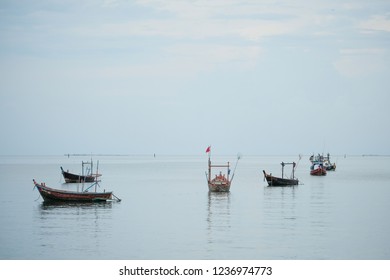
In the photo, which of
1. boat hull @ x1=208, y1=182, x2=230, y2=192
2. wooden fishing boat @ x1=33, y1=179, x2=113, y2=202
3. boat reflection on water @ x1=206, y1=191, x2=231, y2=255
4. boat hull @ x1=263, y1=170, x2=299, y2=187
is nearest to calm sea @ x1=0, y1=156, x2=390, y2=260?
boat reflection on water @ x1=206, y1=191, x2=231, y2=255

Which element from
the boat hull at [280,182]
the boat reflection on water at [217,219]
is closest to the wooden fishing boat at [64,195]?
the boat reflection on water at [217,219]

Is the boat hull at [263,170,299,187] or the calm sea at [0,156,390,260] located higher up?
the boat hull at [263,170,299,187]

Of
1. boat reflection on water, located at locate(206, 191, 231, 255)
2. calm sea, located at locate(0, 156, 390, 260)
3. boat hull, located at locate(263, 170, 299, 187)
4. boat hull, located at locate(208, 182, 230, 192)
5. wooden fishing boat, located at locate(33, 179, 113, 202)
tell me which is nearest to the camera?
calm sea, located at locate(0, 156, 390, 260)

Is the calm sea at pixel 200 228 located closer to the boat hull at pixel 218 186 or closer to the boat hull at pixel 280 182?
the boat hull at pixel 218 186

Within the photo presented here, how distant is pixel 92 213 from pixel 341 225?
46.2ft

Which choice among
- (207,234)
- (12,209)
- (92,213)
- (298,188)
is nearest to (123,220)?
(92,213)

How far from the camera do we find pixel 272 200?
4328 centimetres

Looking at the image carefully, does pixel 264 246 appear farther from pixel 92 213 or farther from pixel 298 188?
pixel 298 188

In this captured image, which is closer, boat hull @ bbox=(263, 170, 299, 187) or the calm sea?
the calm sea

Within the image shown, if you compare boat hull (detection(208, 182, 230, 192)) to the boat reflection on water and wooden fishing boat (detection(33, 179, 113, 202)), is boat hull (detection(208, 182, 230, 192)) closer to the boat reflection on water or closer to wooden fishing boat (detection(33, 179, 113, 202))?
the boat reflection on water

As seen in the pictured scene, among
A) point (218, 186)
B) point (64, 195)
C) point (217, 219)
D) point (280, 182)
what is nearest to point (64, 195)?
point (64, 195)

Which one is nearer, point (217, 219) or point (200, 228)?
point (200, 228)

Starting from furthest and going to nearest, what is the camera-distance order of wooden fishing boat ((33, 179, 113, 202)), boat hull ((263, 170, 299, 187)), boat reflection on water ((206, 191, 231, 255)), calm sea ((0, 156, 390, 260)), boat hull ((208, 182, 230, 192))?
1. boat hull ((263, 170, 299, 187))
2. boat hull ((208, 182, 230, 192))
3. wooden fishing boat ((33, 179, 113, 202))
4. boat reflection on water ((206, 191, 231, 255))
5. calm sea ((0, 156, 390, 260))

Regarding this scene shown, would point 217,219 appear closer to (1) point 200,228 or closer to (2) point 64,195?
(1) point 200,228
